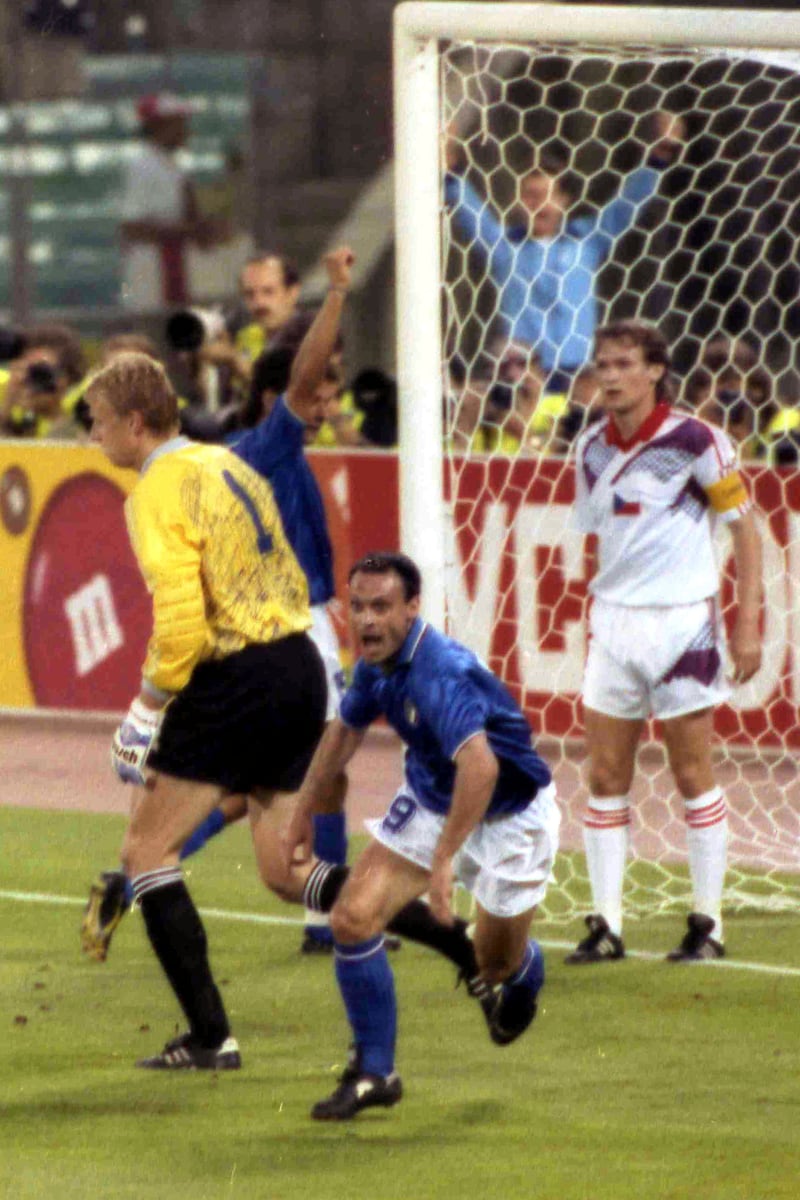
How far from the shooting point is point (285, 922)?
7.80m

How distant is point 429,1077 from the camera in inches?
229

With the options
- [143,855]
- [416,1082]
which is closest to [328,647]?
[143,855]

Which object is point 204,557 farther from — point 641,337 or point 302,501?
point 641,337

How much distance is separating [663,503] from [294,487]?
1.08 m

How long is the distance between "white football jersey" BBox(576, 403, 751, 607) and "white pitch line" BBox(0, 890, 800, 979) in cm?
106

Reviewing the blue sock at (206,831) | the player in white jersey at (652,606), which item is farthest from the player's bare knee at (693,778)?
the blue sock at (206,831)

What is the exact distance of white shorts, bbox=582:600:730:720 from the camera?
279 inches

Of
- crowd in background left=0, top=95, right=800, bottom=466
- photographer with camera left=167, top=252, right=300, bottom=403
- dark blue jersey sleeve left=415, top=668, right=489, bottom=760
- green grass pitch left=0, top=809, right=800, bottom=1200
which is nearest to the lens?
green grass pitch left=0, top=809, right=800, bottom=1200

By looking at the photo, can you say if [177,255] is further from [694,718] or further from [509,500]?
[694,718]

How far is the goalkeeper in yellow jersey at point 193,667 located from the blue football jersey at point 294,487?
1.24 metres

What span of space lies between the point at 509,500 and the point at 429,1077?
4609 millimetres

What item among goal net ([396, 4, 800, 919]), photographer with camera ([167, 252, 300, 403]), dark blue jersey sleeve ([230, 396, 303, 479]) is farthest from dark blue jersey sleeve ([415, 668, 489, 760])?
photographer with camera ([167, 252, 300, 403])

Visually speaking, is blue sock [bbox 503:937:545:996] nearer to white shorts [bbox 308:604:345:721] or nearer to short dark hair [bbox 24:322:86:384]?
white shorts [bbox 308:604:345:721]

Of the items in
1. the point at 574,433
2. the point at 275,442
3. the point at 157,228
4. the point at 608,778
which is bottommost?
the point at 608,778
